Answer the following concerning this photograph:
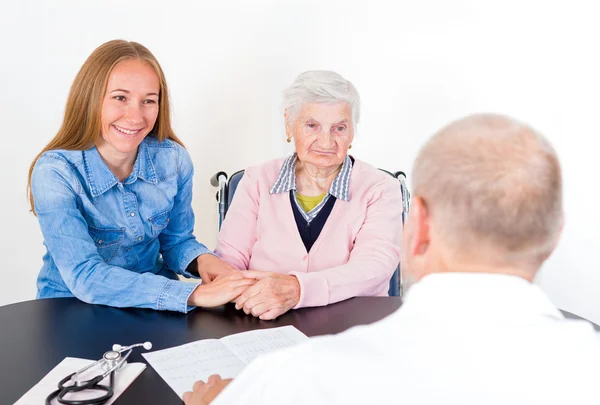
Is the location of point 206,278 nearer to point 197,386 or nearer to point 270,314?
point 270,314

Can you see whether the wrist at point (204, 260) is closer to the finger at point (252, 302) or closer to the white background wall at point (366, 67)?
the finger at point (252, 302)

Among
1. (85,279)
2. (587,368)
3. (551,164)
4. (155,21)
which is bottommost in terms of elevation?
(85,279)

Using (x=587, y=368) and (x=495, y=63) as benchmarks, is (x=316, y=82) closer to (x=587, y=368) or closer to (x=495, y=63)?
(x=495, y=63)

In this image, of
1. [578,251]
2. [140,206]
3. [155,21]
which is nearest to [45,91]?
[155,21]

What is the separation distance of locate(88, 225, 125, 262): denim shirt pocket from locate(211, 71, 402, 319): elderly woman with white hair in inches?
11.5

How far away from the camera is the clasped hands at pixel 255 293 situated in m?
1.62

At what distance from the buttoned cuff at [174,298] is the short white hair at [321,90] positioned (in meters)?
0.80

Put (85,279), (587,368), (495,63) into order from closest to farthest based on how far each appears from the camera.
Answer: (587,368), (85,279), (495,63)

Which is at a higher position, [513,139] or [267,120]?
[513,139]

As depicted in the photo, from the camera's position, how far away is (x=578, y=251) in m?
3.10

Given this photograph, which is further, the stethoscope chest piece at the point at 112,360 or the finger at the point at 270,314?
the finger at the point at 270,314

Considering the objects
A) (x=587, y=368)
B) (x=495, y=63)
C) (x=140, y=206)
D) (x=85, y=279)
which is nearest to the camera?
(x=587, y=368)

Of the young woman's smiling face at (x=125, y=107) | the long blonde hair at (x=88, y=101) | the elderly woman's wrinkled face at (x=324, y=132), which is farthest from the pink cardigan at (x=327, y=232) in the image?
the long blonde hair at (x=88, y=101)

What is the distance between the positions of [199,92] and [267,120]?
1.17 ft
